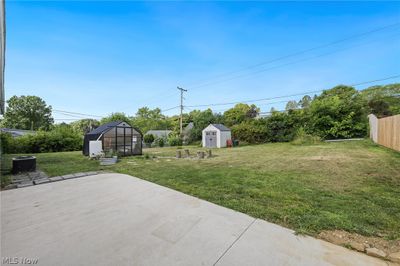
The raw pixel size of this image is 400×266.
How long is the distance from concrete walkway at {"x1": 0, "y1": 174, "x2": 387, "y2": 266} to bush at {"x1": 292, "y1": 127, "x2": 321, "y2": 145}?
15781mm

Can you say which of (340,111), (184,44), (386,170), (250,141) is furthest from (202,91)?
(386,170)

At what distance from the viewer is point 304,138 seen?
54.9 ft

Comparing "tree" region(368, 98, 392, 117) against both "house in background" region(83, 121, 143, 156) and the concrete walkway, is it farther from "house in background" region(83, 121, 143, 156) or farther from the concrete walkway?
the concrete walkway

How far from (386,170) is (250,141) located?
13.2 metres

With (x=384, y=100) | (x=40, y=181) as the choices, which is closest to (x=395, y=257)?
(x=40, y=181)

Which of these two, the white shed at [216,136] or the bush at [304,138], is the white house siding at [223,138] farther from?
the bush at [304,138]

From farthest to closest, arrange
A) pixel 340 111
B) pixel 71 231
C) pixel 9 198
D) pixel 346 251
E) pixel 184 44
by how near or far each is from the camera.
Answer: pixel 340 111 < pixel 184 44 < pixel 9 198 < pixel 71 231 < pixel 346 251

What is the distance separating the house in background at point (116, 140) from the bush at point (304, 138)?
14.0 m

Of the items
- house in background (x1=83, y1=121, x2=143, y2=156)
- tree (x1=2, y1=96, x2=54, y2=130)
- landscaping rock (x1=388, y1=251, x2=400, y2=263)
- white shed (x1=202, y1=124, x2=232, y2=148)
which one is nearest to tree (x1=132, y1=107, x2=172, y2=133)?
tree (x1=2, y1=96, x2=54, y2=130)

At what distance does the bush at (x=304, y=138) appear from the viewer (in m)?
16.1

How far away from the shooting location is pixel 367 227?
2.35 meters

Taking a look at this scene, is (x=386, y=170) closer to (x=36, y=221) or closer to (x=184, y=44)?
(x=36, y=221)

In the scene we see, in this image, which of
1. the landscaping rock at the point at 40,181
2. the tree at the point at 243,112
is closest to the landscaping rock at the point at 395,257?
the landscaping rock at the point at 40,181

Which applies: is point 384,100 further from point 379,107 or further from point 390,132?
point 390,132
